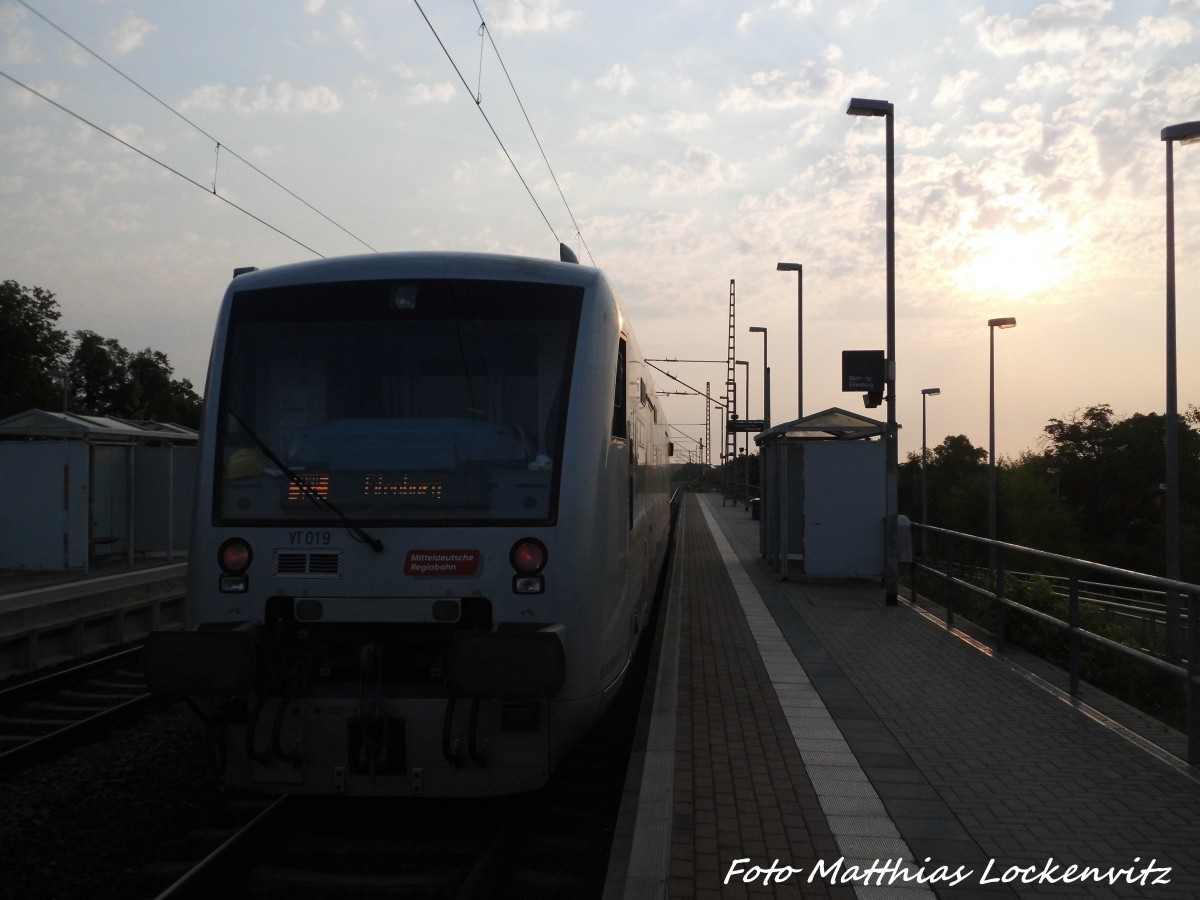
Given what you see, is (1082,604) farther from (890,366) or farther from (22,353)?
(22,353)

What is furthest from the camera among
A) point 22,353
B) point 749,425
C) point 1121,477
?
point 1121,477

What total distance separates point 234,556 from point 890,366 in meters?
11.2

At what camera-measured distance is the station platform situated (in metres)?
4.75

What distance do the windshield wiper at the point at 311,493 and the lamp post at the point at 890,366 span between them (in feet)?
32.4

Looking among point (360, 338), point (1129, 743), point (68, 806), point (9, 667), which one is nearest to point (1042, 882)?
point (1129, 743)

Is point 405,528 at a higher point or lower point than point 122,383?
lower

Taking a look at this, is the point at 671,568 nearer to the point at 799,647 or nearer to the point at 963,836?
the point at 799,647

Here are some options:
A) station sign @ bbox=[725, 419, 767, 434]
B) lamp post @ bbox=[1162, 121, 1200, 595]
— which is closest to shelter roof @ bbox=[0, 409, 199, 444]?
lamp post @ bbox=[1162, 121, 1200, 595]

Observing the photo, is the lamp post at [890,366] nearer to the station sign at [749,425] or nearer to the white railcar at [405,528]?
the white railcar at [405,528]

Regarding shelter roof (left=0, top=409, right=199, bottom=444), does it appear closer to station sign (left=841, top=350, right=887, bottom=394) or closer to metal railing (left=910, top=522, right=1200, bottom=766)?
station sign (left=841, top=350, right=887, bottom=394)

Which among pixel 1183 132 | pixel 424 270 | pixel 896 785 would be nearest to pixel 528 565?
pixel 424 270

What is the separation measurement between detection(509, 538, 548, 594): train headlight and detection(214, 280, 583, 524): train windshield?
5.4 inches

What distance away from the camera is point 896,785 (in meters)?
6.12

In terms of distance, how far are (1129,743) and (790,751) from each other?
205cm
